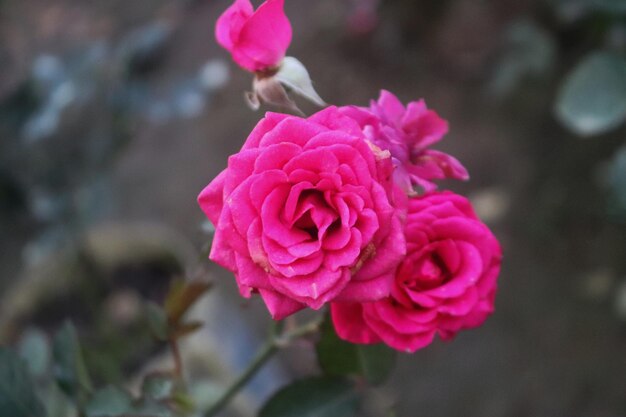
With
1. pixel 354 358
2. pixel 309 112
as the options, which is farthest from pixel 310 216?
pixel 309 112

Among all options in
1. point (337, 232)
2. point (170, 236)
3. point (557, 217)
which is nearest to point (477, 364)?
point (557, 217)

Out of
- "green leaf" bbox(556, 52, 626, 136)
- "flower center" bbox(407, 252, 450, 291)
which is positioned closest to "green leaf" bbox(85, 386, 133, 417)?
"flower center" bbox(407, 252, 450, 291)

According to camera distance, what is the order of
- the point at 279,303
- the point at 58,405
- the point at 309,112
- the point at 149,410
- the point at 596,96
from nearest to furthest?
1. the point at 279,303
2. the point at 149,410
3. the point at 58,405
4. the point at 596,96
5. the point at 309,112

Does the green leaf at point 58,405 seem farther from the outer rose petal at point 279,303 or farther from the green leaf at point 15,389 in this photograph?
the outer rose petal at point 279,303

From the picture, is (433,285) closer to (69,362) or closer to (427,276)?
(427,276)

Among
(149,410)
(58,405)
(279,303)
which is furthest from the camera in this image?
(58,405)

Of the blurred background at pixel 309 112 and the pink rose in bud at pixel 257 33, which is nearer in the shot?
the pink rose in bud at pixel 257 33

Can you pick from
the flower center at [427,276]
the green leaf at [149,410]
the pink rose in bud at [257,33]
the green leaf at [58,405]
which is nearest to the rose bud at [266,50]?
the pink rose in bud at [257,33]
